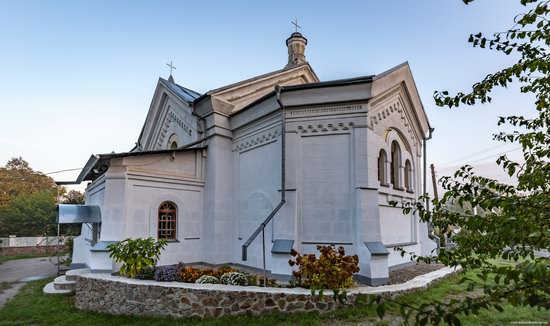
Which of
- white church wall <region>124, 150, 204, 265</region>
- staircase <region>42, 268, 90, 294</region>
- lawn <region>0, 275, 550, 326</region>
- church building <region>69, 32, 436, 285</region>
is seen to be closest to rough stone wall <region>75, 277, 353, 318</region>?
lawn <region>0, 275, 550, 326</region>

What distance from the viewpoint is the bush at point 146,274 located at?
8180 mm

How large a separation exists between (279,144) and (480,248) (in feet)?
24.0

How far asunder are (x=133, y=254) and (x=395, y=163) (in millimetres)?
8091

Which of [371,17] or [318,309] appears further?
[371,17]

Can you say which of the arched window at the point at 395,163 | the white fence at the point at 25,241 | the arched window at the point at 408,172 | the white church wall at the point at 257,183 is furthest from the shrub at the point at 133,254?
the white fence at the point at 25,241

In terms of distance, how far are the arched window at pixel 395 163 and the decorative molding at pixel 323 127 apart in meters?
2.54

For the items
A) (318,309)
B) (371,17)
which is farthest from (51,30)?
(318,309)

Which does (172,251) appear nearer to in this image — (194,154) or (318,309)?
(194,154)

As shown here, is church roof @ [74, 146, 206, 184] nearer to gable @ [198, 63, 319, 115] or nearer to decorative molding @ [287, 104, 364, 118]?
gable @ [198, 63, 319, 115]

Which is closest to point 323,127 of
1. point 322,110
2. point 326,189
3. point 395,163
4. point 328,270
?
point 322,110

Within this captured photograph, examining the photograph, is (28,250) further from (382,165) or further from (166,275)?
(382,165)

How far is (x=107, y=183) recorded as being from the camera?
9.48 metres

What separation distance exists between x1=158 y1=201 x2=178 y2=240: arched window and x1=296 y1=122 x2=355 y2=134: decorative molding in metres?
4.72

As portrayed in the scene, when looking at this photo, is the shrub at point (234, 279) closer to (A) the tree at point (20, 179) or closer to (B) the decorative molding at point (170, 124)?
(B) the decorative molding at point (170, 124)
